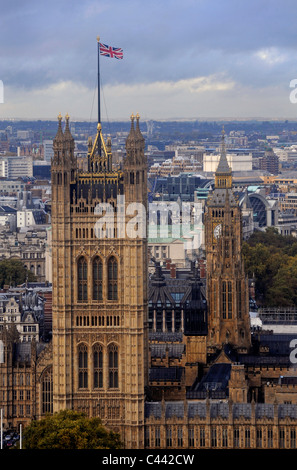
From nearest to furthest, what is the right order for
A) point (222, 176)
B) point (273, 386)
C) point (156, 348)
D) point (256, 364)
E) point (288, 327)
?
point (273, 386)
point (256, 364)
point (156, 348)
point (288, 327)
point (222, 176)

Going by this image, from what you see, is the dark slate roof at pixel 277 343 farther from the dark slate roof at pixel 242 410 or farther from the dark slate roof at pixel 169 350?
the dark slate roof at pixel 242 410

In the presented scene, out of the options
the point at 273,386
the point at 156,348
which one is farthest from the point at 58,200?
the point at 156,348

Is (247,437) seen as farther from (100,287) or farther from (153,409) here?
(100,287)

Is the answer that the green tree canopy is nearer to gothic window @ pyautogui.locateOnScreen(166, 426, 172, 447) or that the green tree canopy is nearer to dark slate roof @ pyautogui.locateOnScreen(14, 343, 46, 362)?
dark slate roof @ pyautogui.locateOnScreen(14, 343, 46, 362)

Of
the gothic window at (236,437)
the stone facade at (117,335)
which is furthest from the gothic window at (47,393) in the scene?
the gothic window at (236,437)

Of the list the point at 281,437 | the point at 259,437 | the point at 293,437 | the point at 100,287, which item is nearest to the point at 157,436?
the point at 259,437
